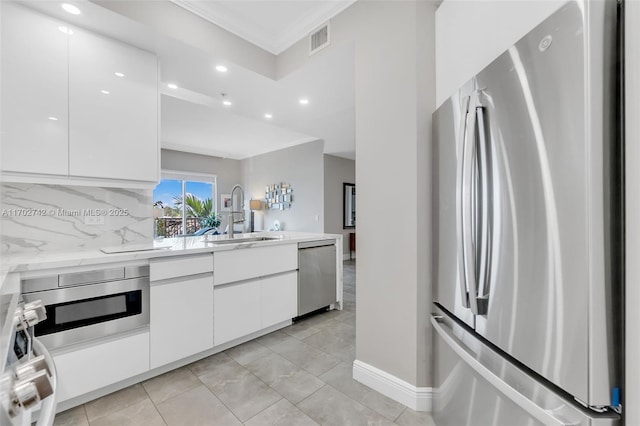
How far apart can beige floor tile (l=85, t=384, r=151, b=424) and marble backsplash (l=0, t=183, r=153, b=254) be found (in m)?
1.12

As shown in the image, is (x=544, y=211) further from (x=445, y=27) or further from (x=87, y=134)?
(x=87, y=134)

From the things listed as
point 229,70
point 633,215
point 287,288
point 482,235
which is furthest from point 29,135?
point 633,215

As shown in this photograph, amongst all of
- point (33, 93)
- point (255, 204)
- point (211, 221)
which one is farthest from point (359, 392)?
point (211, 221)

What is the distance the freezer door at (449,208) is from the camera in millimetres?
1158

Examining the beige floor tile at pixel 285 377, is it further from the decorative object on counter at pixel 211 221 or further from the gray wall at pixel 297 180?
the decorative object on counter at pixel 211 221

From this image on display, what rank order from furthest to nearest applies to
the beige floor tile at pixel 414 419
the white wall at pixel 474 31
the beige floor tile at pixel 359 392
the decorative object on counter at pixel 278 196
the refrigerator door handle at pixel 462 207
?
the decorative object on counter at pixel 278 196
the beige floor tile at pixel 359 392
the beige floor tile at pixel 414 419
the refrigerator door handle at pixel 462 207
the white wall at pixel 474 31

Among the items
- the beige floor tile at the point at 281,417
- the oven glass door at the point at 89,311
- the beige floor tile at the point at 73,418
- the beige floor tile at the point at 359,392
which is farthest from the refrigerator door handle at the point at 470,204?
the beige floor tile at the point at 73,418

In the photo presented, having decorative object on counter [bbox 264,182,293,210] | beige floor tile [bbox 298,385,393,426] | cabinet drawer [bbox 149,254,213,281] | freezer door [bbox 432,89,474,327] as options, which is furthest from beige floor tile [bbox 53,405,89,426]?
decorative object on counter [bbox 264,182,293,210]

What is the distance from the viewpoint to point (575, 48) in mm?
703

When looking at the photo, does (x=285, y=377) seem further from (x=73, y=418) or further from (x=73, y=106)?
(x=73, y=106)

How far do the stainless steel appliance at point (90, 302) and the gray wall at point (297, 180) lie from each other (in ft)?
15.2

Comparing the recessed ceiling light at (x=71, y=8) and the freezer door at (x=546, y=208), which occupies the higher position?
the recessed ceiling light at (x=71, y=8)

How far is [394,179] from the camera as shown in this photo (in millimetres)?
1691

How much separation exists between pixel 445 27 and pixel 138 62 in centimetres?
225
